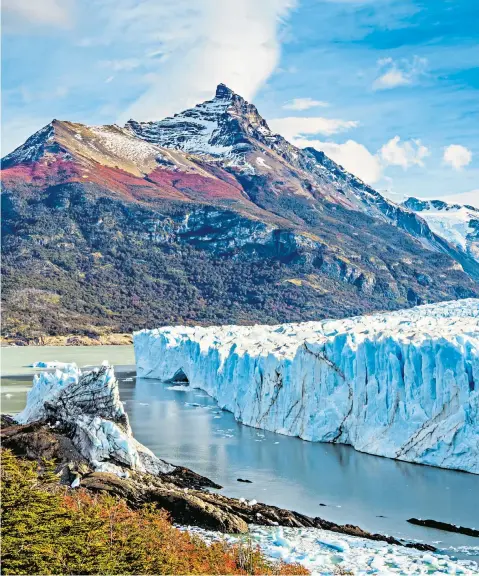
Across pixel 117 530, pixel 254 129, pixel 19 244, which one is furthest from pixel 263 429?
pixel 254 129

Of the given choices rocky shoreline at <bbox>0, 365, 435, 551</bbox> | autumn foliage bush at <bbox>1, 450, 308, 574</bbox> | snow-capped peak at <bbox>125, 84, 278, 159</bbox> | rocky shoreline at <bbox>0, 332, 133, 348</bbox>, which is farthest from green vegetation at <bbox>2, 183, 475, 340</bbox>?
autumn foliage bush at <bbox>1, 450, 308, 574</bbox>

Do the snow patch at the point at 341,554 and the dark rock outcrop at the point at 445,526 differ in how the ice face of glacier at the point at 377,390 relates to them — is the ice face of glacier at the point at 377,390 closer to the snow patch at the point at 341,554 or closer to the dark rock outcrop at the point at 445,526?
the dark rock outcrop at the point at 445,526

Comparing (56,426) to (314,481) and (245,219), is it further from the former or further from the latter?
(245,219)

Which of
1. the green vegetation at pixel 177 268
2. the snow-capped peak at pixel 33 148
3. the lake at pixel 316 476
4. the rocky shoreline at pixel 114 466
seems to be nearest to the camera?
the rocky shoreline at pixel 114 466

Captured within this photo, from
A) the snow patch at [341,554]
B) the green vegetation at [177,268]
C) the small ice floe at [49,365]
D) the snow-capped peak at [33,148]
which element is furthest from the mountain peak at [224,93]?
the snow patch at [341,554]

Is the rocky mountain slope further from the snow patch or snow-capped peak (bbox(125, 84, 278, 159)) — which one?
the snow patch

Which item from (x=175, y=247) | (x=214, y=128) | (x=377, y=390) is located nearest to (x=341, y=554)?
(x=377, y=390)
